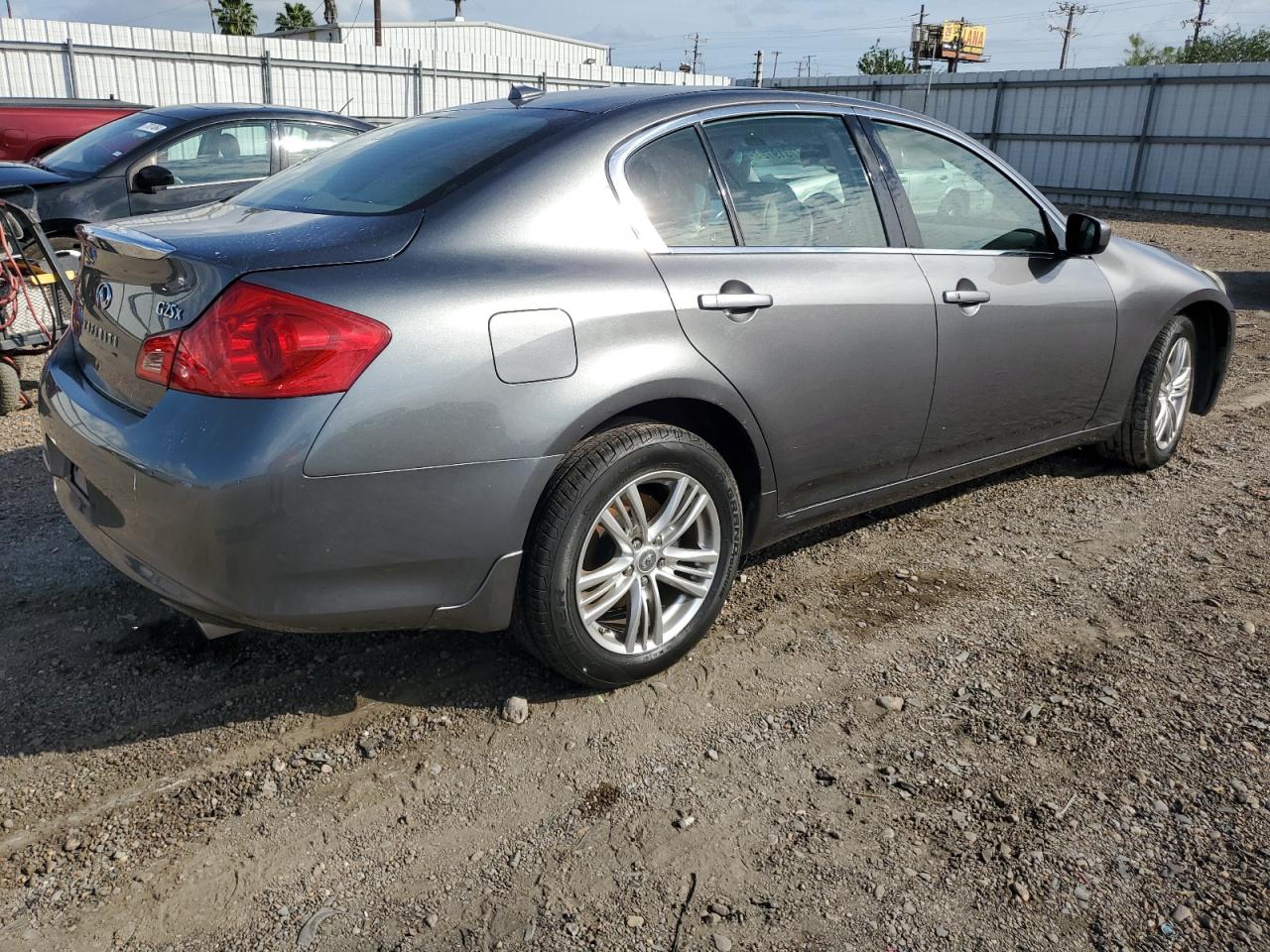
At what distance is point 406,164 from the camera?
305 centimetres

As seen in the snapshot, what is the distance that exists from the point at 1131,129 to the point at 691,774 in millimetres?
21852

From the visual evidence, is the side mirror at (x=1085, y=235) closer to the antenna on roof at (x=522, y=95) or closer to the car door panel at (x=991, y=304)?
the car door panel at (x=991, y=304)

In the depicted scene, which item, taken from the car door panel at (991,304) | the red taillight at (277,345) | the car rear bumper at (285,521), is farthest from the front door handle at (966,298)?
the red taillight at (277,345)

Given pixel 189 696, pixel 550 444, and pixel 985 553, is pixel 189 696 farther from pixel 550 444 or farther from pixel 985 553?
pixel 985 553

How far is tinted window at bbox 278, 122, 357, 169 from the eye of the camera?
805cm

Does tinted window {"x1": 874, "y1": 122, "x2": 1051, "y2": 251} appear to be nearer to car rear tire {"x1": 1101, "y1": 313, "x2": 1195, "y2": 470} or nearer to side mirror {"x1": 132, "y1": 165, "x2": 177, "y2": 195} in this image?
car rear tire {"x1": 1101, "y1": 313, "x2": 1195, "y2": 470}

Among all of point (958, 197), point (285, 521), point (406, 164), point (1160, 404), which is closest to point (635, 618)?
point (285, 521)

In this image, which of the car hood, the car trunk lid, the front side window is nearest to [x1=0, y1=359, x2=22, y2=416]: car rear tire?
the car hood

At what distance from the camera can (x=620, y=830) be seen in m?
2.44

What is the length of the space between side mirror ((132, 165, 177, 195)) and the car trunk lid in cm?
485

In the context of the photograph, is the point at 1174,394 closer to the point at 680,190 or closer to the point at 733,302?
the point at 733,302

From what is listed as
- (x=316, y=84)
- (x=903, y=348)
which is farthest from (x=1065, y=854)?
(x=316, y=84)

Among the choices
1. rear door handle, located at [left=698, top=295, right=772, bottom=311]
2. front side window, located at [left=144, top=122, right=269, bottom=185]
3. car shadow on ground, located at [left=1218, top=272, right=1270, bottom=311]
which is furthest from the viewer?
car shadow on ground, located at [left=1218, top=272, right=1270, bottom=311]

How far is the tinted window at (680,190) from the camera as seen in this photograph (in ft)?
9.71
